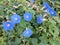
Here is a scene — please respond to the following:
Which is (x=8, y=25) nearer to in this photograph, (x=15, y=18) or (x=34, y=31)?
(x=15, y=18)

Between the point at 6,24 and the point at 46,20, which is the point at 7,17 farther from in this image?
the point at 46,20

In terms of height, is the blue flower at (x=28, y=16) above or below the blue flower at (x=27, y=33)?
above

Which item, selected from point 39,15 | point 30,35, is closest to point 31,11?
point 39,15

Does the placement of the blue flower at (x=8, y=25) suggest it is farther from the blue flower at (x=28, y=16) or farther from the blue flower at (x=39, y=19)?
the blue flower at (x=39, y=19)

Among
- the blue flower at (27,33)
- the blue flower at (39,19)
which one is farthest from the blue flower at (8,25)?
the blue flower at (39,19)

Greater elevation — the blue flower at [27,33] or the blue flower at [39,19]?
the blue flower at [39,19]

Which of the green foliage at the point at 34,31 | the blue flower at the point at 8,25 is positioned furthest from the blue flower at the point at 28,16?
the blue flower at the point at 8,25

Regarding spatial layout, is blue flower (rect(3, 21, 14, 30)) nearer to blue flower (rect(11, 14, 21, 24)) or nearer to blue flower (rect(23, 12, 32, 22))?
blue flower (rect(11, 14, 21, 24))

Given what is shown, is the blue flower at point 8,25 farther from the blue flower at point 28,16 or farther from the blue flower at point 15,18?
the blue flower at point 28,16

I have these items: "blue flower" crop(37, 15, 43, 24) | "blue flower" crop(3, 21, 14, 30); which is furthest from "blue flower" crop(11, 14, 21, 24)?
"blue flower" crop(37, 15, 43, 24)

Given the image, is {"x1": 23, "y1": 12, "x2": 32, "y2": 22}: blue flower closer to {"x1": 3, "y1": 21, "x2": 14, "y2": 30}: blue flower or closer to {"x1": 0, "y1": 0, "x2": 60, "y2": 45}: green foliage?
{"x1": 0, "y1": 0, "x2": 60, "y2": 45}: green foliage

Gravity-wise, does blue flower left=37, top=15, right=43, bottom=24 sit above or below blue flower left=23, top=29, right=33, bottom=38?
above
